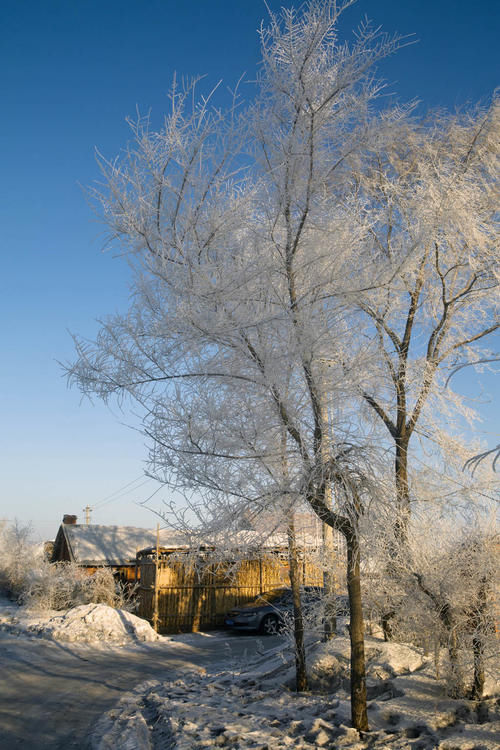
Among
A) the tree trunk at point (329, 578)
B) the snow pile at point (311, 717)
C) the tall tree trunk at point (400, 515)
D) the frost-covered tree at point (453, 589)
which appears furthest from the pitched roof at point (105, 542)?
the frost-covered tree at point (453, 589)

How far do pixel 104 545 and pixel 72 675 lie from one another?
15.6m

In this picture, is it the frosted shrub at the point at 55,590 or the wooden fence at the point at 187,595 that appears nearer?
the wooden fence at the point at 187,595

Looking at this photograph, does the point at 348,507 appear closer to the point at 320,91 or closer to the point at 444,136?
the point at 320,91

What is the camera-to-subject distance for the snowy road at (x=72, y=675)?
6385 millimetres

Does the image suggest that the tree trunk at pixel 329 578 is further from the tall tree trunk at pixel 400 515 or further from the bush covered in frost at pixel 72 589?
the bush covered in frost at pixel 72 589

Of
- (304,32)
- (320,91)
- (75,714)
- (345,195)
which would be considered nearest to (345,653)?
(75,714)

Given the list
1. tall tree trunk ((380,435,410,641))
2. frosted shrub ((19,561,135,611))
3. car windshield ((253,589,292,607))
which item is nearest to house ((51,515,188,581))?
frosted shrub ((19,561,135,611))

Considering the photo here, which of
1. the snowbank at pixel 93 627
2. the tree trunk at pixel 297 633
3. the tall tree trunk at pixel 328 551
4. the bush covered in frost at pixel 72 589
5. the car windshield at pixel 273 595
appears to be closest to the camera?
the tall tree trunk at pixel 328 551

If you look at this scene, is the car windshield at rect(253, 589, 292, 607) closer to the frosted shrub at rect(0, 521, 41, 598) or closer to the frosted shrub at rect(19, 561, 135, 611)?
the frosted shrub at rect(19, 561, 135, 611)

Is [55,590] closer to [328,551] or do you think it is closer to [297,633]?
[297,633]

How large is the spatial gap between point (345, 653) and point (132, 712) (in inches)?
121

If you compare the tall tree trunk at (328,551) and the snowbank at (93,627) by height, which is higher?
the tall tree trunk at (328,551)

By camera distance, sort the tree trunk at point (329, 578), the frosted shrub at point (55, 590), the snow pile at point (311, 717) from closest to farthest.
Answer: the snow pile at point (311, 717) < the tree trunk at point (329, 578) < the frosted shrub at point (55, 590)

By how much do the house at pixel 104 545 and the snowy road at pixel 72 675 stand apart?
8.31 m
